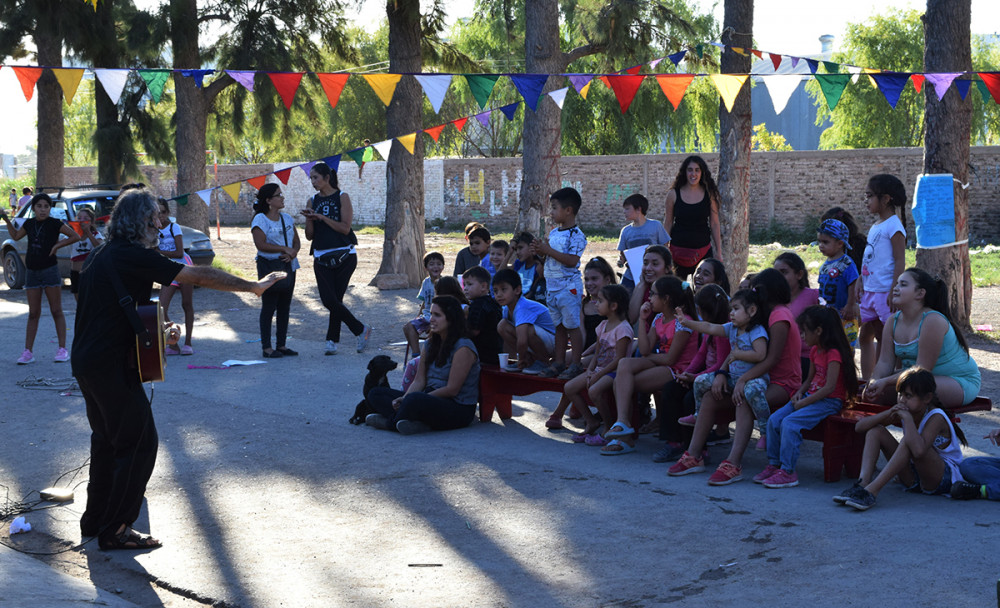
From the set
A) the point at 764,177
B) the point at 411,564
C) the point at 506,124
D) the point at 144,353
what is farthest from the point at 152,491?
the point at 506,124

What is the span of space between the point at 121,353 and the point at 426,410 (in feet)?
8.36

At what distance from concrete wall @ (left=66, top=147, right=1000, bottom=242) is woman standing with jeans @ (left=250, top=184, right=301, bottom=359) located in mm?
12001

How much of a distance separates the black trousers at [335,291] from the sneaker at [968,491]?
260 inches

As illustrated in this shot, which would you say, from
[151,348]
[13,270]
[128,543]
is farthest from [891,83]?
[13,270]

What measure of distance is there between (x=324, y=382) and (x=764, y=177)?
67.2 ft

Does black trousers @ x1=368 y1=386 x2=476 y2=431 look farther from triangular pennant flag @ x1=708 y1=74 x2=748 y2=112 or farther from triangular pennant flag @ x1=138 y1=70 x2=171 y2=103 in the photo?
triangular pennant flag @ x1=138 y1=70 x2=171 y2=103

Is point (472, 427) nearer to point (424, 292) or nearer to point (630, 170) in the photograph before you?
point (424, 292)

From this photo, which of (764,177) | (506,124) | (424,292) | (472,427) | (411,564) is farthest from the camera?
(506,124)

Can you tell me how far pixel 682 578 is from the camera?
441cm

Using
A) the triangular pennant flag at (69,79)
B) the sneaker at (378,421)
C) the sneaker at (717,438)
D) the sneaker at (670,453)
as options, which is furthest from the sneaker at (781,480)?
the triangular pennant flag at (69,79)

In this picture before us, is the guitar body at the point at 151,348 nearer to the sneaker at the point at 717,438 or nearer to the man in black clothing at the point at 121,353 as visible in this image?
the man in black clothing at the point at 121,353

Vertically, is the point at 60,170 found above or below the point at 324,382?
above

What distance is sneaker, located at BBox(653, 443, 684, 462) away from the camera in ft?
20.8

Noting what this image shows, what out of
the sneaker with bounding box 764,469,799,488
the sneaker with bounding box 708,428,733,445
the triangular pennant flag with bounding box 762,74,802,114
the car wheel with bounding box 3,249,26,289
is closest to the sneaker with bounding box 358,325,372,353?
the triangular pennant flag with bounding box 762,74,802,114
